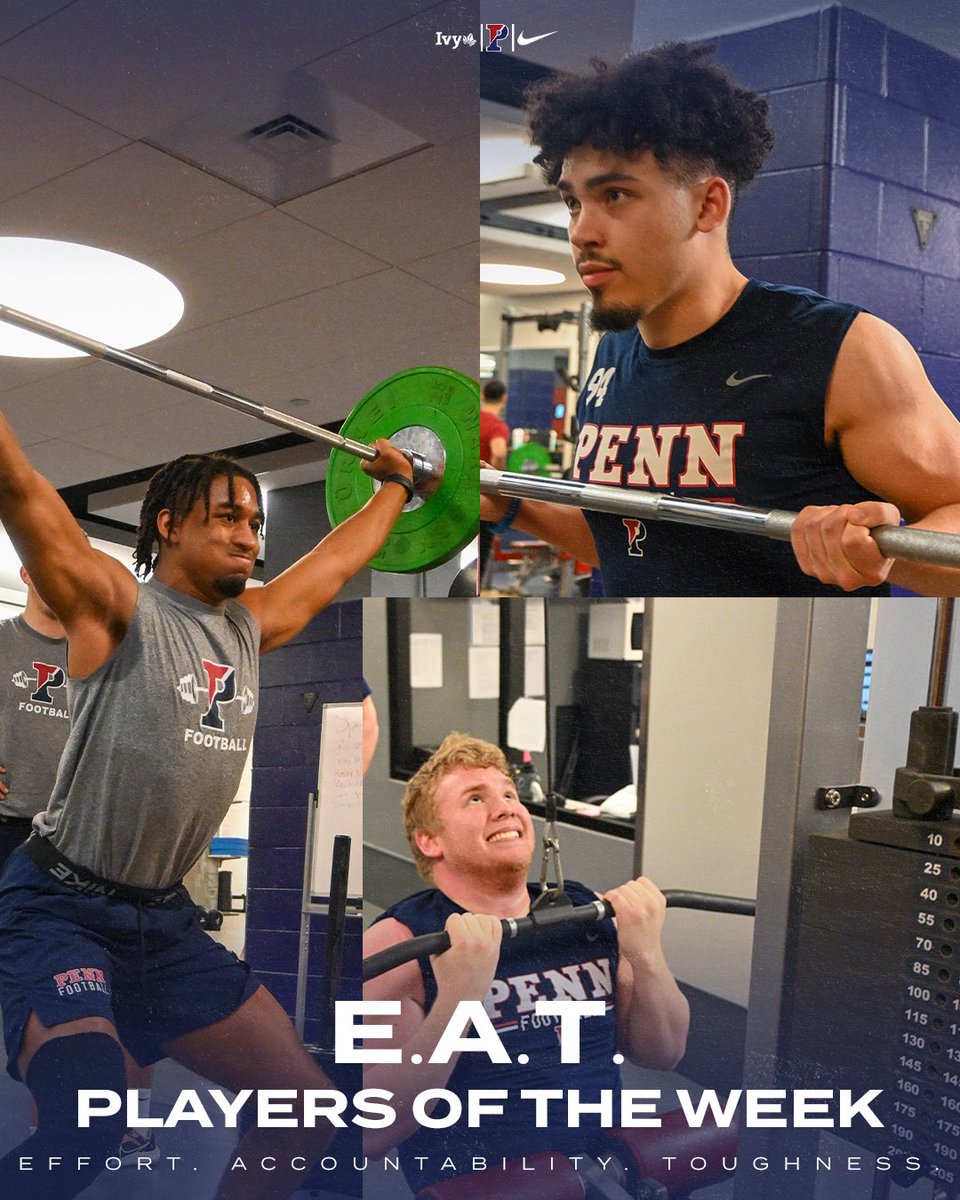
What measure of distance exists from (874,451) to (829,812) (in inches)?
19.3

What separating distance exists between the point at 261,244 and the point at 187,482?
346mm

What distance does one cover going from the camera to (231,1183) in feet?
5.08

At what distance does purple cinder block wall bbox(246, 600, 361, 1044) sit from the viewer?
1.50m

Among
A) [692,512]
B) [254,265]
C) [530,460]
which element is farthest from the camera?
[254,265]

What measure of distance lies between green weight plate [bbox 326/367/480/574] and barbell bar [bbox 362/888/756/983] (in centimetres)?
50

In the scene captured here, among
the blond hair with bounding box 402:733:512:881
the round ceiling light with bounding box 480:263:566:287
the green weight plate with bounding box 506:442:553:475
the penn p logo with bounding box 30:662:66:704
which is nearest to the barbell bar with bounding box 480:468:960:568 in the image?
the green weight plate with bounding box 506:442:553:475

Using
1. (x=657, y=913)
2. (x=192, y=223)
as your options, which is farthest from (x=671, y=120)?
(x=657, y=913)

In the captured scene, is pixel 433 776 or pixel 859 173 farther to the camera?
pixel 433 776

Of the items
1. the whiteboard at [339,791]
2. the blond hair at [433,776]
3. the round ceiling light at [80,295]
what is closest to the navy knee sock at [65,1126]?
the whiteboard at [339,791]

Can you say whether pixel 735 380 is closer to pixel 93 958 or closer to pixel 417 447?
pixel 417 447

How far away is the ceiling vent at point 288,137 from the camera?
1.45 meters

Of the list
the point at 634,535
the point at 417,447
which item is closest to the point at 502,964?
the point at 634,535

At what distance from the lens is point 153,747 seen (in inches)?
56.1

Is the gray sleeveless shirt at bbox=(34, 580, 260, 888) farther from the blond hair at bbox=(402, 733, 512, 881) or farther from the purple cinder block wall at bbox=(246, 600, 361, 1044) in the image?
the blond hair at bbox=(402, 733, 512, 881)
